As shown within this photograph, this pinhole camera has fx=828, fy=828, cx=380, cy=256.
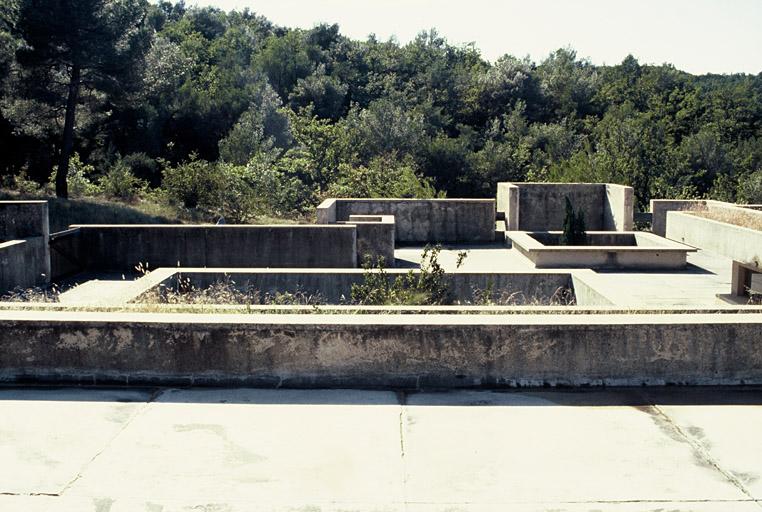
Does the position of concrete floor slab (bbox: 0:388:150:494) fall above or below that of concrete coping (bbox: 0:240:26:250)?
below

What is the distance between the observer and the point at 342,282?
9.44m

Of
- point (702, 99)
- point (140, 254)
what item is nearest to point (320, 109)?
point (702, 99)

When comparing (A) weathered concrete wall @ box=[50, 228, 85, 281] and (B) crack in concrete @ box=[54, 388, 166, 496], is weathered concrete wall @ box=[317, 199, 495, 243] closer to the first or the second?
(A) weathered concrete wall @ box=[50, 228, 85, 281]

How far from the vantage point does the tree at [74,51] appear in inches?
985

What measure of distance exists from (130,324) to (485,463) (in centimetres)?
288

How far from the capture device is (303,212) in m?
26.3

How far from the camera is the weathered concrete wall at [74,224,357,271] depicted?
13625 millimetres

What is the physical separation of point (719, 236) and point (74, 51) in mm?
21001

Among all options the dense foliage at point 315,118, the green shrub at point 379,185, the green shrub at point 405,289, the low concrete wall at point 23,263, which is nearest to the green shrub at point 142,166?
the dense foliage at point 315,118

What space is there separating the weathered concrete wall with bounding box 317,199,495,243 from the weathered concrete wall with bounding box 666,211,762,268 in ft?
21.1

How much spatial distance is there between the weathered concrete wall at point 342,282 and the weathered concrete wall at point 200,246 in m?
4.14

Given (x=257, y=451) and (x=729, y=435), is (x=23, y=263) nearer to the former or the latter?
(x=257, y=451)

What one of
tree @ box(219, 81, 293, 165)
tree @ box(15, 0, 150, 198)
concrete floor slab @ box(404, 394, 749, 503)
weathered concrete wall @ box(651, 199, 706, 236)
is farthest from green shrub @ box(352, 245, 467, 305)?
tree @ box(219, 81, 293, 165)

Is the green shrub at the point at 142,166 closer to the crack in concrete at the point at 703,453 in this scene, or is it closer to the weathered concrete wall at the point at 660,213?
the weathered concrete wall at the point at 660,213
